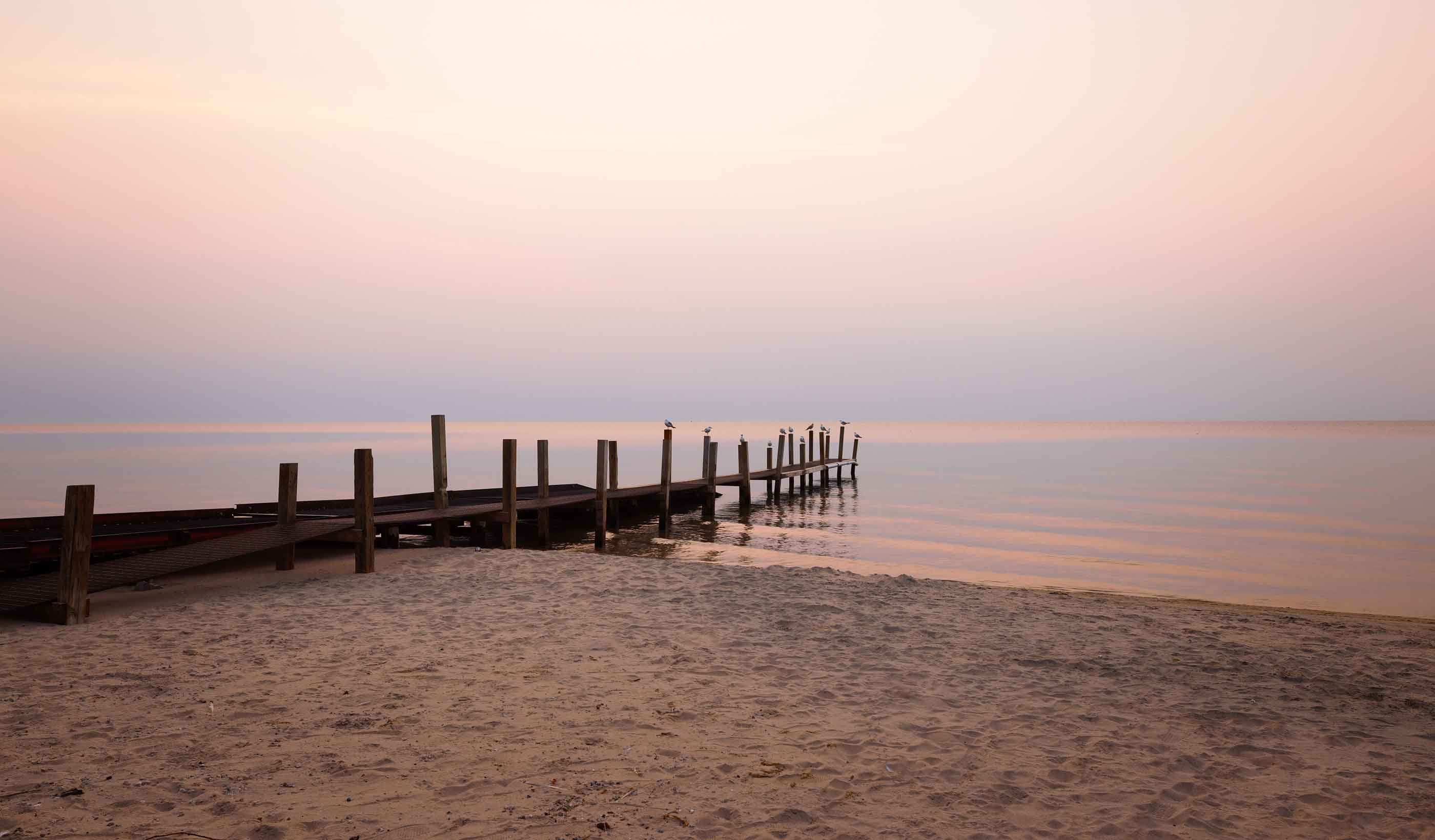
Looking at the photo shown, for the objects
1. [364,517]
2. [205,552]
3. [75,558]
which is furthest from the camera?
[364,517]

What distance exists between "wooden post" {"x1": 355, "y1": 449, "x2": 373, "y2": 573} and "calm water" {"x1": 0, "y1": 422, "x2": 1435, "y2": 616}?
302 inches

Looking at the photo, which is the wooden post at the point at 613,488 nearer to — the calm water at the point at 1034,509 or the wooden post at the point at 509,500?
the calm water at the point at 1034,509

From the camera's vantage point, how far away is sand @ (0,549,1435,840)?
4.43 meters

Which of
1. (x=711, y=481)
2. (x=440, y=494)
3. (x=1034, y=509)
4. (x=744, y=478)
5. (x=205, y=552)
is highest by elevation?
(x=440, y=494)

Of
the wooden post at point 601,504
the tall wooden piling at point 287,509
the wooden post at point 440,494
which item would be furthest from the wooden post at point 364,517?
the wooden post at point 601,504

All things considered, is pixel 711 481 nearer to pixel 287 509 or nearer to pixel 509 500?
pixel 509 500

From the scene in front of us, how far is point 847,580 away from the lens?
12.2 meters

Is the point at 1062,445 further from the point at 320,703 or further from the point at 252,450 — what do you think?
the point at 320,703

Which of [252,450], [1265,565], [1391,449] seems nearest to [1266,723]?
[1265,565]

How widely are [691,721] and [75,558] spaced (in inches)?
256

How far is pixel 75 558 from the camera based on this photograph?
26.6 ft

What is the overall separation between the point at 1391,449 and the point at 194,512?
3721 inches

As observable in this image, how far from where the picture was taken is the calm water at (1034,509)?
17250 millimetres

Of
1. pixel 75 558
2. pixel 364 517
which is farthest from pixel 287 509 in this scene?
pixel 75 558
